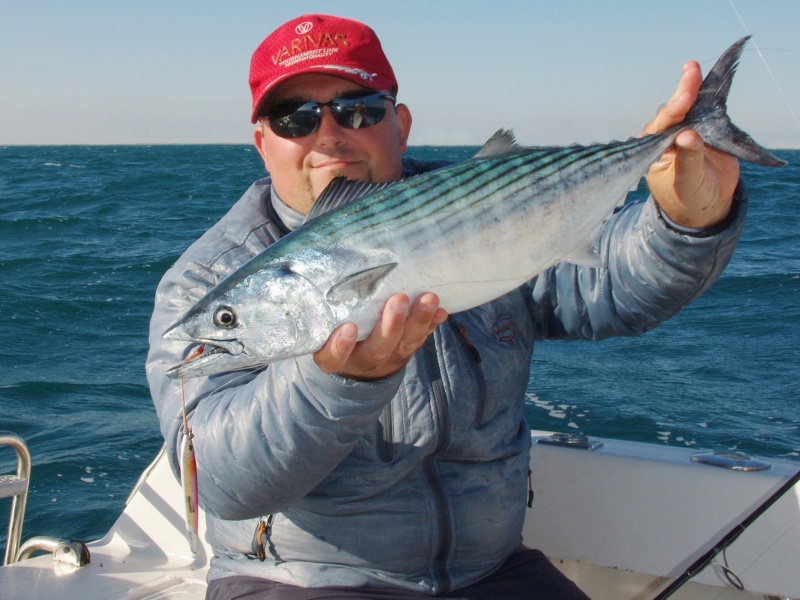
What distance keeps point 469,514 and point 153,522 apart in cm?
204

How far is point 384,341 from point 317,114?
4.18 feet

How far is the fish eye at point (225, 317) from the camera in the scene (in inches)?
87.4

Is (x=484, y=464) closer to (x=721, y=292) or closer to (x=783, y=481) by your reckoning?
(x=783, y=481)

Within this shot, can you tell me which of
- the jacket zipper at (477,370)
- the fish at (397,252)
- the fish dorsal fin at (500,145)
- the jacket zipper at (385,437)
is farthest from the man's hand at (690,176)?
the jacket zipper at (385,437)

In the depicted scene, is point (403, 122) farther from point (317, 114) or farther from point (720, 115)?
point (720, 115)

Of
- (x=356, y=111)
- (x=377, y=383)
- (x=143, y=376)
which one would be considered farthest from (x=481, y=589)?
(x=143, y=376)

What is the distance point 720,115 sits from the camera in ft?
8.45

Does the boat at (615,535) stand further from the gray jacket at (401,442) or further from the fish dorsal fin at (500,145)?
the fish dorsal fin at (500,145)

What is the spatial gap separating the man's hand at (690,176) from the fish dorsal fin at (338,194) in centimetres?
95

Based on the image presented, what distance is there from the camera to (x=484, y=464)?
9.54 feet

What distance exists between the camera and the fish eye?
222cm

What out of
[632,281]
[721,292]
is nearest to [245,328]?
[632,281]

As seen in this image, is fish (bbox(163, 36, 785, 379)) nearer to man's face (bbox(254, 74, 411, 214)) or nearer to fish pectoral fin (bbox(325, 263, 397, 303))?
fish pectoral fin (bbox(325, 263, 397, 303))

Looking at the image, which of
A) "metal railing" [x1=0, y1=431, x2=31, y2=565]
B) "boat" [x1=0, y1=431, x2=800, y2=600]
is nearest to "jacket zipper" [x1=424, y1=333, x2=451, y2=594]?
"boat" [x1=0, y1=431, x2=800, y2=600]
